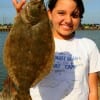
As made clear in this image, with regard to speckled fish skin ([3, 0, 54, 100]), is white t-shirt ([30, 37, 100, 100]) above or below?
below

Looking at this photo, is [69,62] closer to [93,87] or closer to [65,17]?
[93,87]

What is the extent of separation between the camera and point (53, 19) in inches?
164

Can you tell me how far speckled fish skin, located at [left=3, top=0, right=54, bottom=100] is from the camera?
11.3 ft

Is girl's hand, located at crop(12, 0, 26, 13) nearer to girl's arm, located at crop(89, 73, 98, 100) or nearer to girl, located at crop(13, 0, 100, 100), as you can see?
girl, located at crop(13, 0, 100, 100)

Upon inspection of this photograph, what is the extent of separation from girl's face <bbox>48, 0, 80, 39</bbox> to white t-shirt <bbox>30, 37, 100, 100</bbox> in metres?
0.17

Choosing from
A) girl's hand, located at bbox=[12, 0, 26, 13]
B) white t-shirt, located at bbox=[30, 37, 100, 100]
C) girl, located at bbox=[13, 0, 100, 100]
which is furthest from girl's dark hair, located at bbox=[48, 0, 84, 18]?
girl's hand, located at bbox=[12, 0, 26, 13]

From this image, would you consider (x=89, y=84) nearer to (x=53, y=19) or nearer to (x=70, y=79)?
(x=70, y=79)

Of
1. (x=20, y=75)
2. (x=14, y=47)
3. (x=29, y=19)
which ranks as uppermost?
(x=29, y=19)

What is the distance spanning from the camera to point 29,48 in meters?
3.47

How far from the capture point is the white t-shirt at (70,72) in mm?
4051

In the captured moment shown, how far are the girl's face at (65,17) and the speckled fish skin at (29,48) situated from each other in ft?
1.98

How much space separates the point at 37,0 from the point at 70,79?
1143 mm

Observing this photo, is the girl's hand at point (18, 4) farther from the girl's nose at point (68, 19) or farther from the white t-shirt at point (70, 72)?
the white t-shirt at point (70, 72)

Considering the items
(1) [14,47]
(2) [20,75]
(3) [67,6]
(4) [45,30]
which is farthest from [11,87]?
(3) [67,6]
